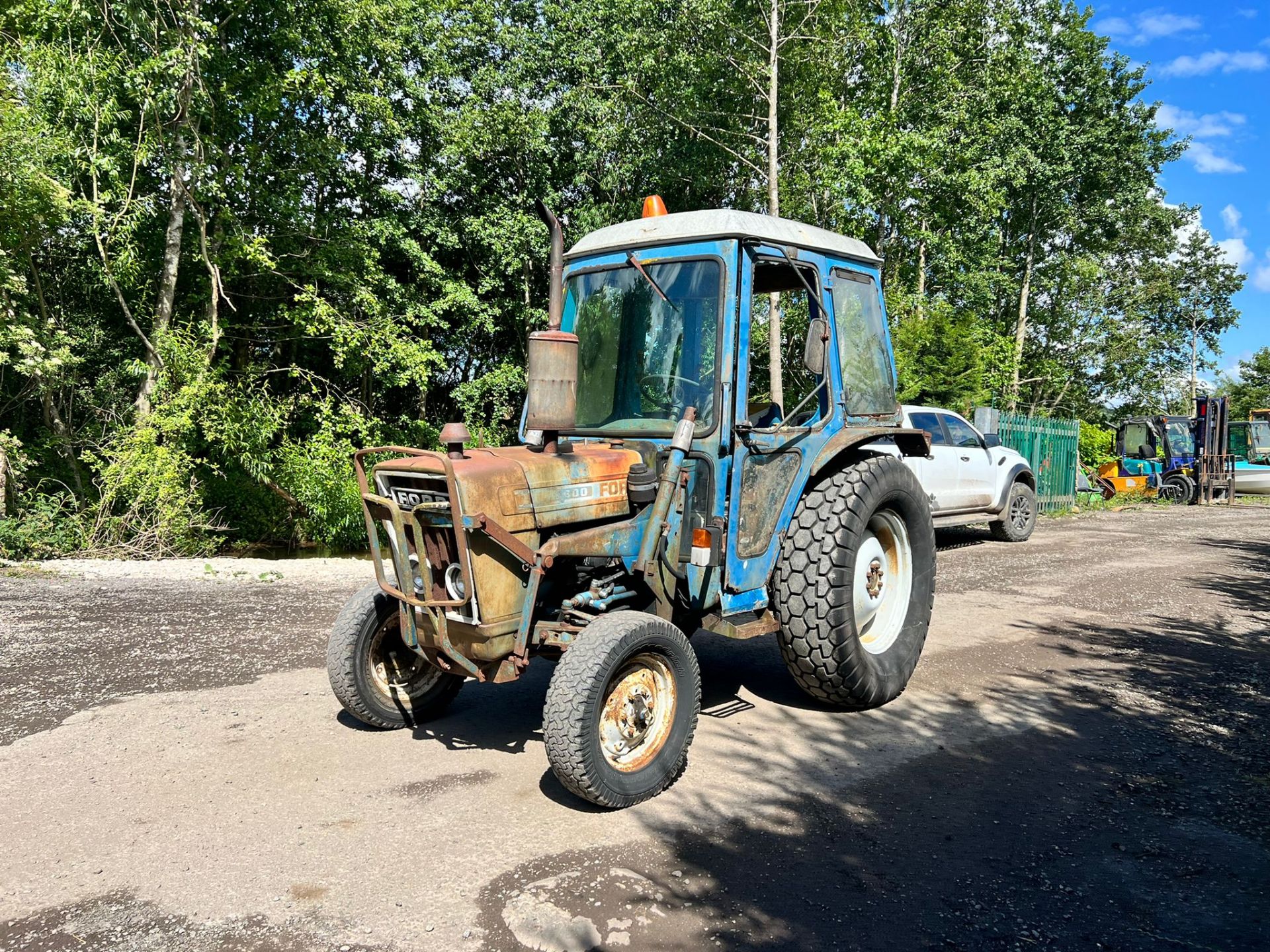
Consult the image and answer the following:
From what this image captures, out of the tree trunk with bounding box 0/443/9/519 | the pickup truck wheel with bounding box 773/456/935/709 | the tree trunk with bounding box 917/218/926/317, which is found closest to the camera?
the pickup truck wheel with bounding box 773/456/935/709

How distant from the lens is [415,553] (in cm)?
404

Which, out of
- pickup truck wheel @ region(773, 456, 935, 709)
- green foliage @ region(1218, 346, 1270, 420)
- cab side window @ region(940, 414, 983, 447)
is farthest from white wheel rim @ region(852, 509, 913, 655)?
green foliage @ region(1218, 346, 1270, 420)

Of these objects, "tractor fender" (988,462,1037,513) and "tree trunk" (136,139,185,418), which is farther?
"tree trunk" (136,139,185,418)

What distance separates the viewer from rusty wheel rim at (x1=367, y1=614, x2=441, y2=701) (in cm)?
461

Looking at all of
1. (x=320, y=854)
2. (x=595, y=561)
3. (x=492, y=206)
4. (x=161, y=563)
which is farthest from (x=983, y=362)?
(x=320, y=854)

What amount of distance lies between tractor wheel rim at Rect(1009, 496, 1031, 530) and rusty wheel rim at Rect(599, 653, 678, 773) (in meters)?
10.7

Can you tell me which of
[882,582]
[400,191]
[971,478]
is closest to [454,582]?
[882,582]

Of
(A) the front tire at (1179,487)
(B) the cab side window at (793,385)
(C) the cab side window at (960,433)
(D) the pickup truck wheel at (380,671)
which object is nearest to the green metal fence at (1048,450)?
(C) the cab side window at (960,433)

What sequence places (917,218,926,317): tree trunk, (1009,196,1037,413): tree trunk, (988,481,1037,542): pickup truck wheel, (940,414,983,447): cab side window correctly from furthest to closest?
(1009,196,1037,413): tree trunk < (917,218,926,317): tree trunk < (988,481,1037,542): pickup truck wheel < (940,414,983,447): cab side window

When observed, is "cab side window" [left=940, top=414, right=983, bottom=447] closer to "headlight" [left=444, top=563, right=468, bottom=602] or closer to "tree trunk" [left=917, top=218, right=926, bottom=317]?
"headlight" [left=444, top=563, right=468, bottom=602]

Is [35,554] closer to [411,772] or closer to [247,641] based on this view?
[247,641]

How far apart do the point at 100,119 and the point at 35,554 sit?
19.4 ft

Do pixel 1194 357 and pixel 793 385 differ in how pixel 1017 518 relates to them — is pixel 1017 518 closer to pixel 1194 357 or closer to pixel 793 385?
pixel 793 385

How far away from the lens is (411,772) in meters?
4.19
